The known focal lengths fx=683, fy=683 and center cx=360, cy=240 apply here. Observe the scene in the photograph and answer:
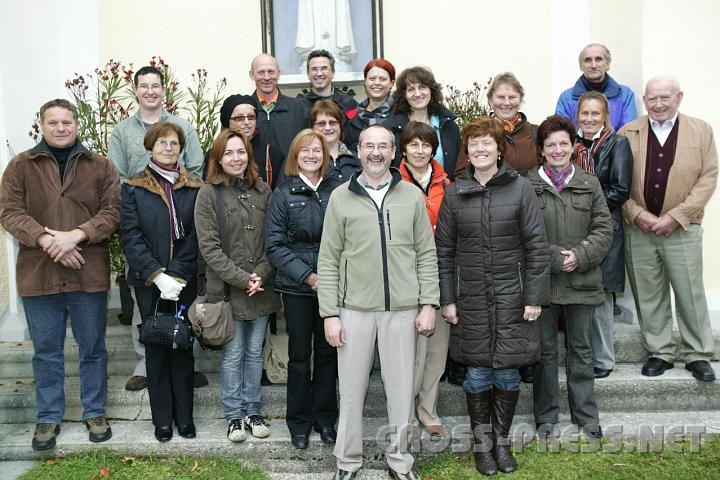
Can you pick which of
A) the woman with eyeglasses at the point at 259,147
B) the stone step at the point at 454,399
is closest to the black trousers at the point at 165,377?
the stone step at the point at 454,399

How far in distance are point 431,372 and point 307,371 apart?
0.79 metres

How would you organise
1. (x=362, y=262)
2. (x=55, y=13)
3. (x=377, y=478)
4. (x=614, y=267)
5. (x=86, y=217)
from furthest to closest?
(x=55, y=13) < (x=614, y=267) < (x=86, y=217) < (x=377, y=478) < (x=362, y=262)

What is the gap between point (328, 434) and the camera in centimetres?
428

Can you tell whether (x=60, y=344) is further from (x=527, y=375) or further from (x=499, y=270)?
(x=527, y=375)

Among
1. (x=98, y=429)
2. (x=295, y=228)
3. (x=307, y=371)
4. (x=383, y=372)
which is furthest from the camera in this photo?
(x=98, y=429)

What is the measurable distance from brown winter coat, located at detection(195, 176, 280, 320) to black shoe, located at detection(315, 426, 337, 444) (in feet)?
2.70

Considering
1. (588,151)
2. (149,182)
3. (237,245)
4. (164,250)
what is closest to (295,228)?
(237,245)

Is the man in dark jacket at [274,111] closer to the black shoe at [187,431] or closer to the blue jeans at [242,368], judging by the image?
the blue jeans at [242,368]

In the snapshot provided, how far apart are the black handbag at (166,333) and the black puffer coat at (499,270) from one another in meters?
1.57

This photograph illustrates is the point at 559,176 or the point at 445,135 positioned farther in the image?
A: the point at 445,135

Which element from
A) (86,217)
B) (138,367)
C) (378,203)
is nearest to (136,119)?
(86,217)

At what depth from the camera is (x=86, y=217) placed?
436 cm

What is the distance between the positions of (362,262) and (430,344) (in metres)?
0.89

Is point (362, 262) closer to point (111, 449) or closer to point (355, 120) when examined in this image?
point (355, 120)
